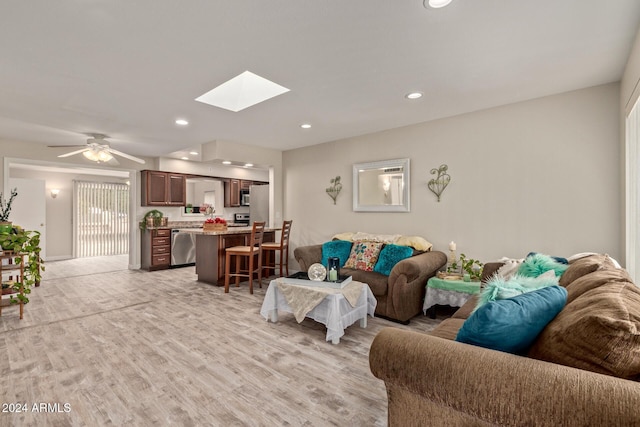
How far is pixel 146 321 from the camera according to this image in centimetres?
336

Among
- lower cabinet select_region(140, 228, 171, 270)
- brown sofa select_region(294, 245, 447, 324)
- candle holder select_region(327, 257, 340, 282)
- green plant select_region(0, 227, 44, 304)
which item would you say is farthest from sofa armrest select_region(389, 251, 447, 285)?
lower cabinet select_region(140, 228, 171, 270)

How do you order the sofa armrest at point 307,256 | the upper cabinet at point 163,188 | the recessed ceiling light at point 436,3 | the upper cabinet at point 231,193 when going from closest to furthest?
1. the recessed ceiling light at point 436,3
2. the sofa armrest at point 307,256
3. the upper cabinet at point 163,188
4. the upper cabinet at point 231,193

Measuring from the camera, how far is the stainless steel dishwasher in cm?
655

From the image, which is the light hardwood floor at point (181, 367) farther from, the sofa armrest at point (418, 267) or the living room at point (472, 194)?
the sofa armrest at point (418, 267)

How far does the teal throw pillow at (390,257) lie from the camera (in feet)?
12.1

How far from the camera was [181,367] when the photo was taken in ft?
7.81

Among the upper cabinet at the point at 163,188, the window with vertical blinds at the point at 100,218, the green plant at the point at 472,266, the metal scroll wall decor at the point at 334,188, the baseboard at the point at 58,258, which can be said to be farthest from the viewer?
the window with vertical blinds at the point at 100,218

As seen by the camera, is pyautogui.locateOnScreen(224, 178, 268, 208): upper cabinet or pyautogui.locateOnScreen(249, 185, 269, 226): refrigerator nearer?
pyautogui.locateOnScreen(249, 185, 269, 226): refrigerator

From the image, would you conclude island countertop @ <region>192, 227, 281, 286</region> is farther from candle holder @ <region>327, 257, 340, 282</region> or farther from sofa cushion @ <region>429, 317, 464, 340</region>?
sofa cushion @ <region>429, 317, 464, 340</region>

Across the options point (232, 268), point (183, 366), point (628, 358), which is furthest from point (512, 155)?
point (232, 268)

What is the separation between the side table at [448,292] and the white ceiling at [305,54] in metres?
1.96

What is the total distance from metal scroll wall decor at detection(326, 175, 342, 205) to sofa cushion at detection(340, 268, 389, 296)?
5.62ft

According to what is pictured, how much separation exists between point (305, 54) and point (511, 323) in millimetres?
2145

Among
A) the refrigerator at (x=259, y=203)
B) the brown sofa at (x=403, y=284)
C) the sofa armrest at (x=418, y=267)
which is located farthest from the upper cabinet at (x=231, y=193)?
the sofa armrest at (x=418, y=267)
